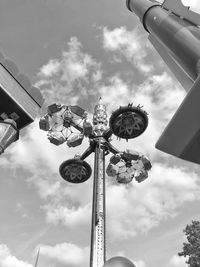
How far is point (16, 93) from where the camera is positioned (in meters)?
4.67

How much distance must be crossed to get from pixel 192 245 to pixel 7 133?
1981 cm

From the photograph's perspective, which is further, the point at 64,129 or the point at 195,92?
the point at 64,129

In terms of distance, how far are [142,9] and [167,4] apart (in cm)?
75

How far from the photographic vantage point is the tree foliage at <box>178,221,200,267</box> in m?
19.5

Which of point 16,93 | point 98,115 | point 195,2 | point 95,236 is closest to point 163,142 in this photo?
point 195,2

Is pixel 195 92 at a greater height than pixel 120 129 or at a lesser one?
lesser

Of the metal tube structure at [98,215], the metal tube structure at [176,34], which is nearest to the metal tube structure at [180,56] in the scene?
the metal tube structure at [176,34]

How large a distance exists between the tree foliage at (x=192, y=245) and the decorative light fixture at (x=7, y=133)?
19.0m

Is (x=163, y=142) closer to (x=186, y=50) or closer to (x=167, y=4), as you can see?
(x=186, y=50)

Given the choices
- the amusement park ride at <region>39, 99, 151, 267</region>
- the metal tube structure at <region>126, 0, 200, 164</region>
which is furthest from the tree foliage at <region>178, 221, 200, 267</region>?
the metal tube structure at <region>126, 0, 200, 164</region>

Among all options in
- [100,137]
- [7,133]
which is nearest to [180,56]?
[7,133]

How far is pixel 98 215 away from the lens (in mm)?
6977

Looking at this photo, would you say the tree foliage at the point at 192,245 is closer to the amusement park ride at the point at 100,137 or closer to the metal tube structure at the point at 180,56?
the amusement park ride at the point at 100,137

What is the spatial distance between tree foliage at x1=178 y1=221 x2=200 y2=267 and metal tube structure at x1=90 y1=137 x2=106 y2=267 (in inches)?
585
